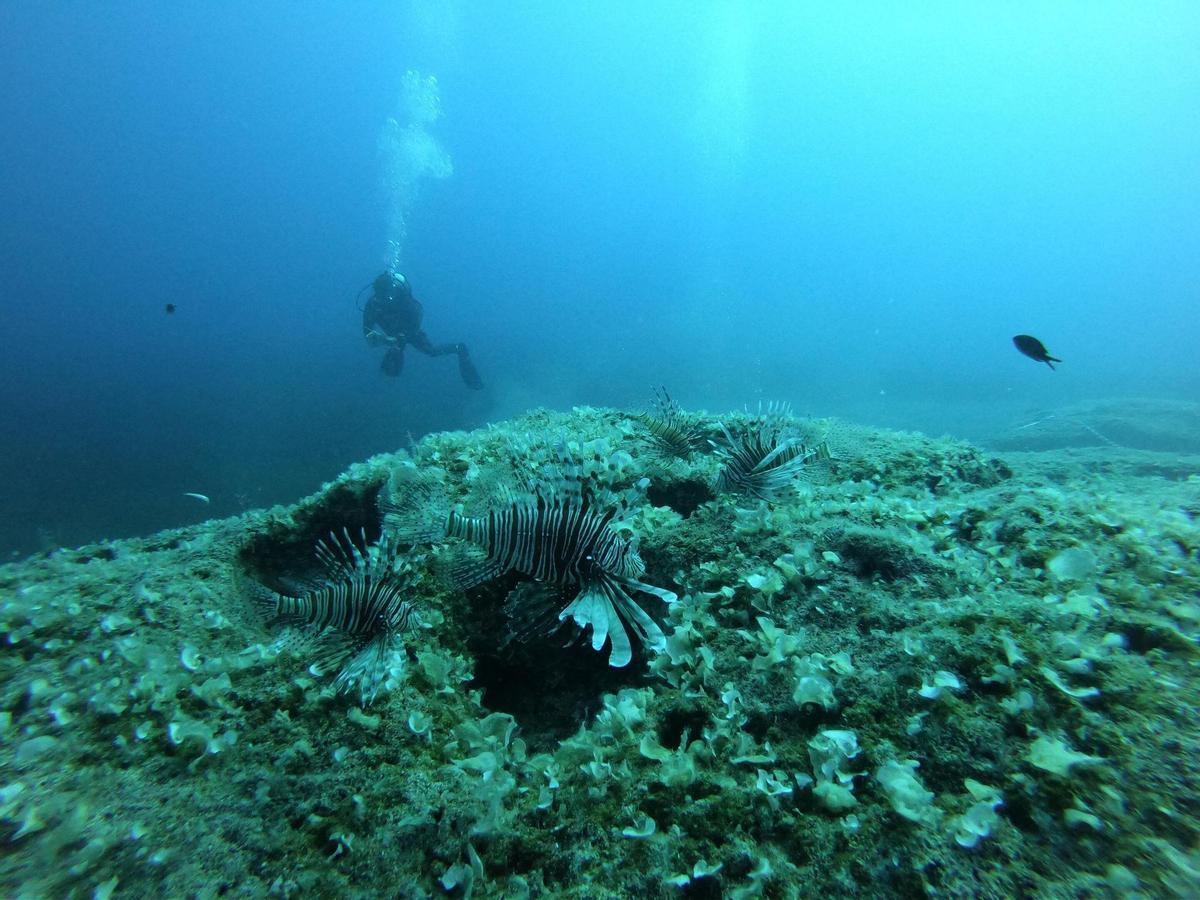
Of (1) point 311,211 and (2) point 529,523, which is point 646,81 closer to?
(1) point 311,211

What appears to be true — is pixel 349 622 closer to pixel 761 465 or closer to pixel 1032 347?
pixel 761 465

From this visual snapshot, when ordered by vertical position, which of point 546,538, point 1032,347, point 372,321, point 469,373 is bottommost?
→ point 546,538

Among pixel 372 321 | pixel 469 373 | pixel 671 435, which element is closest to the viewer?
pixel 671 435

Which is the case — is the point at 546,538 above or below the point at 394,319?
below

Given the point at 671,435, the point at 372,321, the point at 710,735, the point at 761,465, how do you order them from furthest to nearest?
the point at 372,321
the point at 671,435
the point at 761,465
the point at 710,735

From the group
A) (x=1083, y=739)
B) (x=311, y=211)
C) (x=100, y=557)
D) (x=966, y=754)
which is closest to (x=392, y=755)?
(x=966, y=754)

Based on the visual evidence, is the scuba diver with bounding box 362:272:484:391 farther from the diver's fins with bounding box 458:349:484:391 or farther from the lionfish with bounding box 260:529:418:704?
the lionfish with bounding box 260:529:418:704

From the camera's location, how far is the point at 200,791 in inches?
70.6

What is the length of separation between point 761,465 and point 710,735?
174 centimetres

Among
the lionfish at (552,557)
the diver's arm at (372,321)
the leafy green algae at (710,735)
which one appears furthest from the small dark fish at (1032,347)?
the diver's arm at (372,321)

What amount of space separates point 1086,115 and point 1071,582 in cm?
16506

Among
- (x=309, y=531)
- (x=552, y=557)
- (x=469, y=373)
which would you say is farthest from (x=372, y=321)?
(x=552, y=557)

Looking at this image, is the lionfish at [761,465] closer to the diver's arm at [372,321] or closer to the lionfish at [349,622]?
the lionfish at [349,622]

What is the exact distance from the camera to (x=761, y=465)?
3.16 metres
